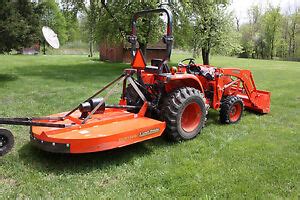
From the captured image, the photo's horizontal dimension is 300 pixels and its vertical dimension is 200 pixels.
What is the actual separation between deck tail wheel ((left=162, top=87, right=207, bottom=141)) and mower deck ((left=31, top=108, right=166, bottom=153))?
24 centimetres

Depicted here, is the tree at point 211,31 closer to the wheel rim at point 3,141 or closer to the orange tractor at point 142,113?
the orange tractor at point 142,113

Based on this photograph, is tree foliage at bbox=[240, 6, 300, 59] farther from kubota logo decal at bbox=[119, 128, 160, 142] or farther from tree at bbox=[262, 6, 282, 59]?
kubota logo decal at bbox=[119, 128, 160, 142]

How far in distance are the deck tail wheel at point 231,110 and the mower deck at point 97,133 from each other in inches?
73.4

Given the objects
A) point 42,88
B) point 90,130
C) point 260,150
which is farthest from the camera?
point 42,88

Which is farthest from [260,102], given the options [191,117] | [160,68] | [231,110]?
[160,68]

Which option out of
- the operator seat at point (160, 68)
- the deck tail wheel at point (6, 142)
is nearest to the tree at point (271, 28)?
the operator seat at point (160, 68)

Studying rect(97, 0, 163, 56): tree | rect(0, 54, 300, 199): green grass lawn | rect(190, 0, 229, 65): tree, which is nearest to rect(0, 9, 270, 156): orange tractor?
rect(0, 54, 300, 199): green grass lawn

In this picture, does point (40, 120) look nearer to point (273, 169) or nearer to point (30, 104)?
point (273, 169)

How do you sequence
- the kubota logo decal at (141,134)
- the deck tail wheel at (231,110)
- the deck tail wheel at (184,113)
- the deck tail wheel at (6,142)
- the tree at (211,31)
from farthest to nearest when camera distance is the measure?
the tree at (211,31) → the deck tail wheel at (231,110) → the deck tail wheel at (184,113) → the kubota logo decal at (141,134) → the deck tail wheel at (6,142)

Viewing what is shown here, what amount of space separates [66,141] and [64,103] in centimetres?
415

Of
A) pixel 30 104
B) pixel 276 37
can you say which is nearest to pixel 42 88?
pixel 30 104

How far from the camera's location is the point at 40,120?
4270 millimetres

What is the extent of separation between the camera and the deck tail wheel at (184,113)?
185 inches

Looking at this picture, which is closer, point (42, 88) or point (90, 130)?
point (90, 130)
